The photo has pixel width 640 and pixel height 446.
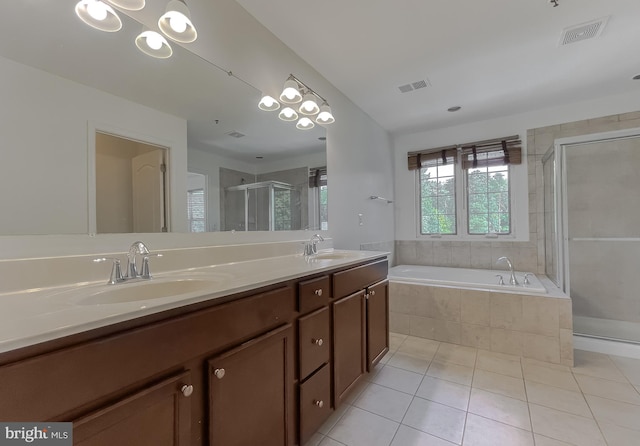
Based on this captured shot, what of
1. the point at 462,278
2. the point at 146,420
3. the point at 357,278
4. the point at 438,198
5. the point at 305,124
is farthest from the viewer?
the point at 438,198

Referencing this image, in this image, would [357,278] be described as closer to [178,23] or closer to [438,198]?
[178,23]

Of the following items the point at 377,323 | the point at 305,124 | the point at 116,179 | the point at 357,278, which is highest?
the point at 305,124

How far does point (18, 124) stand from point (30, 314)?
0.70 metres

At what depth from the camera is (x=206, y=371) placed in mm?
852

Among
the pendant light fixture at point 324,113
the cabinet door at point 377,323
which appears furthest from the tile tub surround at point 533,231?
the pendant light fixture at point 324,113

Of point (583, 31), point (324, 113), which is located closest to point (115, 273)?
point (324, 113)

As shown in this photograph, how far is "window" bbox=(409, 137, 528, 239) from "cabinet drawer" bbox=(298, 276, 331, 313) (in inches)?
113

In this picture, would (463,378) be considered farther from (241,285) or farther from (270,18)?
(270,18)

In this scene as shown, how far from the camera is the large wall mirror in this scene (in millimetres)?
959

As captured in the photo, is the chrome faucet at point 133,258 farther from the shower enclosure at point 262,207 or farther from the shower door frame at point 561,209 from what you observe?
the shower door frame at point 561,209

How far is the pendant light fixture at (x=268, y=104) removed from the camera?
74.7 inches

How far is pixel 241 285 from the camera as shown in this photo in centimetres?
96

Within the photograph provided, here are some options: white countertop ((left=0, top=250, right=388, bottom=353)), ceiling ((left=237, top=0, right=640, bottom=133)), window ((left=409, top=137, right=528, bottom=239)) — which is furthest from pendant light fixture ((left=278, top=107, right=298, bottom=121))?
window ((left=409, top=137, right=528, bottom=239))

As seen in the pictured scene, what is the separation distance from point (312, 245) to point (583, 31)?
7.90 feet
